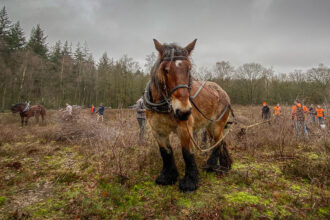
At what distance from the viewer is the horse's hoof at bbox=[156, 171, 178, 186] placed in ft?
Answer: 10.1

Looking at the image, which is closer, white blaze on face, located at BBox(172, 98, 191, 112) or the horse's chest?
white blaze on face, located at BBox(172, 98, 191, 112)

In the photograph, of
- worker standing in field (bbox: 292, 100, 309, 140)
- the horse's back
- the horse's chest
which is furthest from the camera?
worker standing in field (bbox: 292, 100, 309, 140)

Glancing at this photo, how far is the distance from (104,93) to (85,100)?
17.9 ft

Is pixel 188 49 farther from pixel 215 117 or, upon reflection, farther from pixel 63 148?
pixel 63 148

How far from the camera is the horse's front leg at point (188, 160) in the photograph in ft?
8.84

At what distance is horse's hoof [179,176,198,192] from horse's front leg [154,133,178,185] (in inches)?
12.9

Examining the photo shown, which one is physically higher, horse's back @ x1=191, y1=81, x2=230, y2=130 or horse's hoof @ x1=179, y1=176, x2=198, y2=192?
horse's back @ x1=191, y1=81, x2=230, y2=130

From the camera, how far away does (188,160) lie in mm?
2836

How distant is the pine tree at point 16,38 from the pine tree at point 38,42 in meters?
1.83

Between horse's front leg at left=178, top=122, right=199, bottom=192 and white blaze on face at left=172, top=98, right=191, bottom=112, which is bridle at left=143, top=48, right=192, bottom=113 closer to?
white blaze on face at left=172, top=98, right=191, bottom=112

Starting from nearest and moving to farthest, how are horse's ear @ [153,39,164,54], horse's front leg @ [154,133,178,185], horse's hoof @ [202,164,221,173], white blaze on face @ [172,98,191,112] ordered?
white blaze on face @ [172,98,191,112], horse's ear @ [153,39,164,54], horse's front leg @ [154,133,178,185], horse's hoof @ [202,164,221,173]

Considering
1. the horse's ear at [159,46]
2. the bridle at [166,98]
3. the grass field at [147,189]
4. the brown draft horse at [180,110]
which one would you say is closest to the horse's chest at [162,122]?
the brown draft horse at [180,110]

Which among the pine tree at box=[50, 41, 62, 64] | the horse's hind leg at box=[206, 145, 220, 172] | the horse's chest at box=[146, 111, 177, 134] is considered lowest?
the horse's hind leg at box=[206, 145, 220, 172]


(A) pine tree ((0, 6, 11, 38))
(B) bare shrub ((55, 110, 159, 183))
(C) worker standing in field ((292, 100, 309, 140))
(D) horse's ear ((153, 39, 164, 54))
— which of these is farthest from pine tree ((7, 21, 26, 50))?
(C) worker standing in field ((292, 100, 309, 140))
